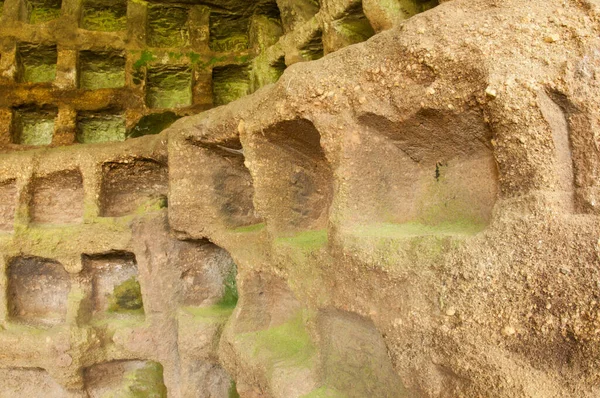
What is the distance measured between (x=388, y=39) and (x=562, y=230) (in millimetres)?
453

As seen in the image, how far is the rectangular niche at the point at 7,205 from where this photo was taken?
67.2 inches

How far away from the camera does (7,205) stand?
5.65 feet

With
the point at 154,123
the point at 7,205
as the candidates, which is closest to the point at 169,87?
the point at 154,123

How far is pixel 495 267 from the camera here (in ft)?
2.61

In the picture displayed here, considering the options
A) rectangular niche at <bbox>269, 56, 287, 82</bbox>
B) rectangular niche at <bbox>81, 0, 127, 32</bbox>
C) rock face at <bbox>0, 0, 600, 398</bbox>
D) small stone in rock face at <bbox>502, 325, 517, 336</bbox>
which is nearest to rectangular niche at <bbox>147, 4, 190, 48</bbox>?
rock face at <bbox>0, 0, 600, 398</bbox>

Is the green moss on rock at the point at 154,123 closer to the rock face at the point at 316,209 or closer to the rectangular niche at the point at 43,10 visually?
the rock face at the point at 316,209

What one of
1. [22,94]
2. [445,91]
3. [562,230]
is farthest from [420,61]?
[22,94]

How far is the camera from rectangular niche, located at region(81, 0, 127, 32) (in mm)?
1926

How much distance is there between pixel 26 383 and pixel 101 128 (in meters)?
0.89

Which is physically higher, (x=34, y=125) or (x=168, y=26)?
(x=168, y=26)

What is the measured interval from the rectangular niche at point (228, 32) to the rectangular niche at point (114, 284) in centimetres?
82

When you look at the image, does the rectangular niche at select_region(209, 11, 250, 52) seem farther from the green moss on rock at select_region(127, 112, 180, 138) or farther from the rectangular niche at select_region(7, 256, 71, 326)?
the rectangular niche at select_region(7, 256, 71, 326)

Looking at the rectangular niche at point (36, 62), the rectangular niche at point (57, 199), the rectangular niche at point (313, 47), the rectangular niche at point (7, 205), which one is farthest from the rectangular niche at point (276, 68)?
the rectangular niche at point (7, 205)

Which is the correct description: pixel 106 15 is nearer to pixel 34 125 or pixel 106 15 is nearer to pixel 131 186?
pixel 34 125
